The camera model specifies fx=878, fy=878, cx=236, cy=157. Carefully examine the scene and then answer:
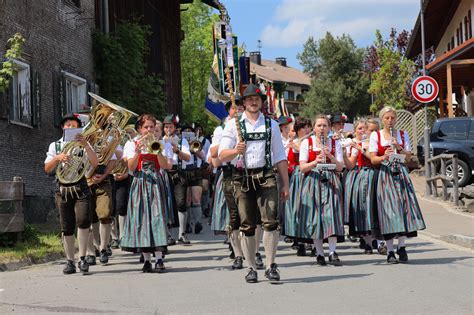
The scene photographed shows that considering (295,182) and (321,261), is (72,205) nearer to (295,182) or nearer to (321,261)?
(295,182)

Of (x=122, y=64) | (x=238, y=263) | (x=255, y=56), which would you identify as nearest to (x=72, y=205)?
(x=238, y=263)

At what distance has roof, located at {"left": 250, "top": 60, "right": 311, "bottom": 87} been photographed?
108m

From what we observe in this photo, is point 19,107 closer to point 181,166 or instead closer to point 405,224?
point 181,166

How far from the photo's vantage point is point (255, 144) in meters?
8.90

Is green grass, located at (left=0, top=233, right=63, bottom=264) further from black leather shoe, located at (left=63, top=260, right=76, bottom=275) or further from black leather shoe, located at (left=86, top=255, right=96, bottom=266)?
black leather shoe, located at (left=63, top=260, right=76, bottom=275)

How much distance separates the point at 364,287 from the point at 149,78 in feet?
55.8

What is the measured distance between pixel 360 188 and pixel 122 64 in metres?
12.5

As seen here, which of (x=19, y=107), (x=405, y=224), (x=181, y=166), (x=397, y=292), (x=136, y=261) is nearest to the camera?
(x=397, y=292)

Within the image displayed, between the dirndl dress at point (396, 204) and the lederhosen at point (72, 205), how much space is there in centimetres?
353

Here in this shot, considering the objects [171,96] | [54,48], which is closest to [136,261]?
[54,48]

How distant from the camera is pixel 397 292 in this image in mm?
7969

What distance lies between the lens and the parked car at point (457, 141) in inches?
935

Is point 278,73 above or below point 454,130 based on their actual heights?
above

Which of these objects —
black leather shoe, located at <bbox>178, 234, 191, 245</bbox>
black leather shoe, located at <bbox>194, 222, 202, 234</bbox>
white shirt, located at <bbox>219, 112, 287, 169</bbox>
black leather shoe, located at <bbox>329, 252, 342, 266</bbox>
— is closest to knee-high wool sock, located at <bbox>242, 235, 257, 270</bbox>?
white shirt, located at <bbox>219, 112, 287, 169</bbox>
